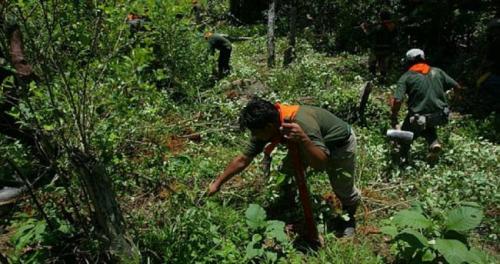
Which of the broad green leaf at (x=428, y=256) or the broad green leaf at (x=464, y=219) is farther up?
the broad green leaf at (x=464, y=219)

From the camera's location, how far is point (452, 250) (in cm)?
361

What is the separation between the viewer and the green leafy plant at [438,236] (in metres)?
3.64

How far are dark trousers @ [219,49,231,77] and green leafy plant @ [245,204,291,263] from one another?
668 centimetres

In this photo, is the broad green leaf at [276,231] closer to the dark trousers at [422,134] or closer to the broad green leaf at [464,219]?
the broad green leaf at [464,219]

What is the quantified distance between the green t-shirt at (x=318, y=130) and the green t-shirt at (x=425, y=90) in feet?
6.67

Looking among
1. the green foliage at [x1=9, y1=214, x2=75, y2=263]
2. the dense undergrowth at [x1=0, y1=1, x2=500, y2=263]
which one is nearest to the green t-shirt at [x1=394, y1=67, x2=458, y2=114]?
the dense undergrowth at [x1=0, y1=1, x2=500, y2=263]

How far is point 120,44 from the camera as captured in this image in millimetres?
3602

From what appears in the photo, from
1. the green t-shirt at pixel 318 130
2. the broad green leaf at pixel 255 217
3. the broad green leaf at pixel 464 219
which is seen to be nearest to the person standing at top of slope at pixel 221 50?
the green t-shirt at pixel 318 130

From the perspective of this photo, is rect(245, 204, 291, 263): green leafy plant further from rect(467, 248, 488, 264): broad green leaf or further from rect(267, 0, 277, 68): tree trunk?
rect(267, 0, 277, 68): tree trunk

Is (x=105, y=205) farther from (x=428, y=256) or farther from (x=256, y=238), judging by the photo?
(x=428, y=256)

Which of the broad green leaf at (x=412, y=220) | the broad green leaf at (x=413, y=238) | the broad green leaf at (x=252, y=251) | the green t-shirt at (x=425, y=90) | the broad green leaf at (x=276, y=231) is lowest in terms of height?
the broad green leaf at (x=252, y=251)

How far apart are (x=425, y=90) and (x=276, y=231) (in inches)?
125

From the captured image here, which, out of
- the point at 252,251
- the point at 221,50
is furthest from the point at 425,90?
the point at 221,50

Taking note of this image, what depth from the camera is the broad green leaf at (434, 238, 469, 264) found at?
355cm
